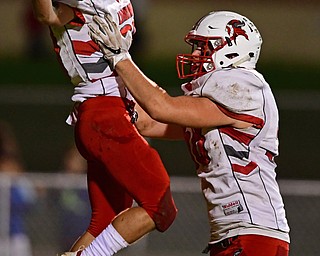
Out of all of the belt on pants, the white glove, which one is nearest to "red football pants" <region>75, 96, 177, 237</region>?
the belt on pants

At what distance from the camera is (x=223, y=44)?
481 centimetres

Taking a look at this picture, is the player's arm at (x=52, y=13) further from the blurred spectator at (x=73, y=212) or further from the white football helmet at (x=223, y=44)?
the blurred spectator at (x=73, y=212)

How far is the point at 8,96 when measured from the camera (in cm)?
1262

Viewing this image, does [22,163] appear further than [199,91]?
Yes

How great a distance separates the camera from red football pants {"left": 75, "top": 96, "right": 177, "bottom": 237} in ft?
15.9

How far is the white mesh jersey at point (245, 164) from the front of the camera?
4734 mm

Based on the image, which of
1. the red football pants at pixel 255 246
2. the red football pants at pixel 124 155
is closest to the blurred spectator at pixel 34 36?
the red football pants at pixel 124 155

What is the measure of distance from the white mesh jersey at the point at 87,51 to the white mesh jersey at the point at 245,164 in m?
0.41

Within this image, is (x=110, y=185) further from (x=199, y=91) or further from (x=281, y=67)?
(x=281, y=67)

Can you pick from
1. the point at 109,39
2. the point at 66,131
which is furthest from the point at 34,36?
the point at 109,39

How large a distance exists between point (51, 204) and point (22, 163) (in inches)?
107

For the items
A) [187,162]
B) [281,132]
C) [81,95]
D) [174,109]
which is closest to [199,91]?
[174,109]

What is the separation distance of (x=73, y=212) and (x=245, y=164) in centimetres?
412

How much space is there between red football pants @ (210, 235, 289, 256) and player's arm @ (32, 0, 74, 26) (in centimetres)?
119
